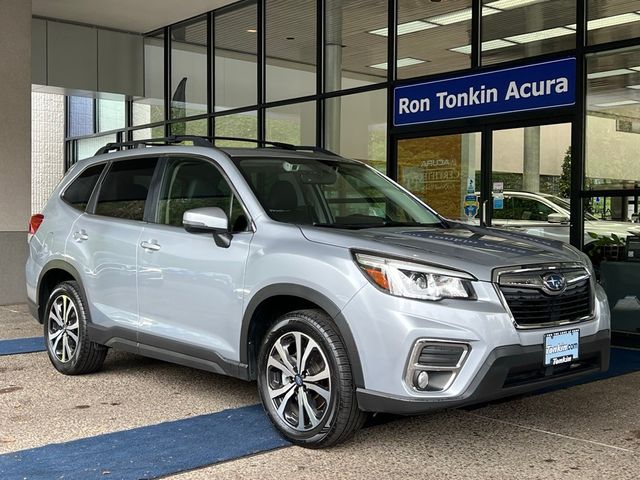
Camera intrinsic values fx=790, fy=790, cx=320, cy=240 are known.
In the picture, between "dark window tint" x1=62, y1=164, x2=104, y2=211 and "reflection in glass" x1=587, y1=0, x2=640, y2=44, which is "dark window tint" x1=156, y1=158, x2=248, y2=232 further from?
"reflection in glass" x1=587, y1=0, x2=640, y2=44

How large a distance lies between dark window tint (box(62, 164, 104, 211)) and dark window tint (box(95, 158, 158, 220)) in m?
0.17

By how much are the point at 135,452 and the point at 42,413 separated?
112 cm

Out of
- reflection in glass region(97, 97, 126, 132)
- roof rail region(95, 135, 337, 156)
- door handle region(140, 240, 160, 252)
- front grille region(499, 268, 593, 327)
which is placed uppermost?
reflection in glass region(97, 97, 126, 132)

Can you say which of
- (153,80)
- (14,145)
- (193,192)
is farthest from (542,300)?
(153,80)

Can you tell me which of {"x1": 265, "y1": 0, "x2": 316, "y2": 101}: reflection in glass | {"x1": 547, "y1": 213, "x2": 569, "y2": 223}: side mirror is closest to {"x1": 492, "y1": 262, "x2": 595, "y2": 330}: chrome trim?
{"x1": 547, "y1": 213, "x2": 569, "y2": 223}: side mirror

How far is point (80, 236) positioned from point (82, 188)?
0.50 meters

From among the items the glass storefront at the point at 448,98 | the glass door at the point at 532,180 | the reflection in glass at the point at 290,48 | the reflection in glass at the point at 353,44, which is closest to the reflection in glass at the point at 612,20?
the glass storefront at the point at 448,98

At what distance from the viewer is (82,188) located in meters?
6.22

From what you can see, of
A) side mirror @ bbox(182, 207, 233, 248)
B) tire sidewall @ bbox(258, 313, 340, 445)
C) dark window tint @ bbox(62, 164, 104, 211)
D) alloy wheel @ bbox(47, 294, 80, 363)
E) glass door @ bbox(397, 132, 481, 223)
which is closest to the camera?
tire sidewall @ bbox(258, 313, 340, 445)

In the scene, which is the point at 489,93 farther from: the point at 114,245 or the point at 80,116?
the point at 80,116

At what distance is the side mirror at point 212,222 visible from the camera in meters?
4.64

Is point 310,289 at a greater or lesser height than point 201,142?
lesser

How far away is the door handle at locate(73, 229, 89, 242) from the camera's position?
5.85 metres

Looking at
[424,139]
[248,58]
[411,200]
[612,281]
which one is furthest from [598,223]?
[248,58]
